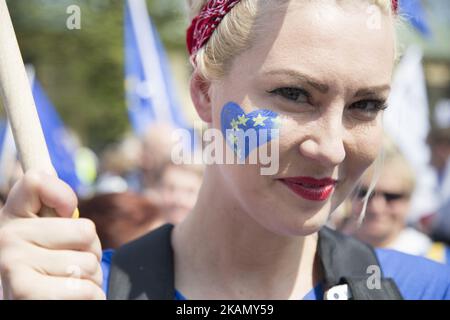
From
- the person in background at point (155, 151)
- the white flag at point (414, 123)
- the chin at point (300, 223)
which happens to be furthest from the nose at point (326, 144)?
the white flag at point (414, 123)

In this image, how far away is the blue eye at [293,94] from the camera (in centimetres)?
171

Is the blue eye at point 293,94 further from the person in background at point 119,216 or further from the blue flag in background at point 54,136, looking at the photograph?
the blue flag in background at point 54,136

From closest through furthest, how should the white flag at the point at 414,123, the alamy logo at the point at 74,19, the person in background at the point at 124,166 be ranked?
the alamy logo at the point at 74,19, the white flag at the point at 414,123, the person in background at the point at 124,166

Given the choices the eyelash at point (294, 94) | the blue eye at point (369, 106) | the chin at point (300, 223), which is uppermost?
the eyelash at point (294, 94)

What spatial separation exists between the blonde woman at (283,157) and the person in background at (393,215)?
7.30 ft

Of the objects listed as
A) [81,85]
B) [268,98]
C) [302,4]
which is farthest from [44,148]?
[81,85]

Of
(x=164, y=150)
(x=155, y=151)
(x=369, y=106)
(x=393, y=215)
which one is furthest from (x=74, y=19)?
(x=155, y=151)

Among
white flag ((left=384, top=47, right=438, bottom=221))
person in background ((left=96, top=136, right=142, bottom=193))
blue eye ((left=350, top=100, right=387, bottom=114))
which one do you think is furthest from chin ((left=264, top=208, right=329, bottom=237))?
person in background ((left=96, top=136, right=142, bottom=193))

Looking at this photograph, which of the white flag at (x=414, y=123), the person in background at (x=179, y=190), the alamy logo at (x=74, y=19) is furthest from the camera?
the white flag at (x=414, y=123)

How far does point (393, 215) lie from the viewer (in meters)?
4.32

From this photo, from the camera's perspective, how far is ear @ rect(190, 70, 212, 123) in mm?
1938

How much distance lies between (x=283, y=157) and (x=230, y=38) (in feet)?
1.13

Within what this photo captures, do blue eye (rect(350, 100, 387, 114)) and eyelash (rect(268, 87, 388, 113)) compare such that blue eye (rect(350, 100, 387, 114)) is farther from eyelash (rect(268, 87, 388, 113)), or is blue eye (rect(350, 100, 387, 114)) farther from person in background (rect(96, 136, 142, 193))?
person in background (rect(96, 136, 142, 193))

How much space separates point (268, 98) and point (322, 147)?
187 millimetres
